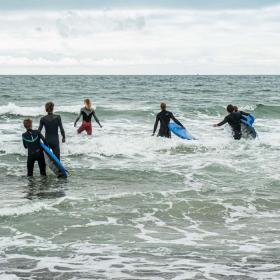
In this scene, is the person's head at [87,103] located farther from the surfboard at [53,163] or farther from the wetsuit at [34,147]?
the wetsuit at [34,147]

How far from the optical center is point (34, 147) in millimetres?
11664

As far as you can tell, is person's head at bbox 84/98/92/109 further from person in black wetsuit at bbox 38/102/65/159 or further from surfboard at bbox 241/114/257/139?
surfboard at bbox 241/114/257/139

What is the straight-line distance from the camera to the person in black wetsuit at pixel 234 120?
54.0ft

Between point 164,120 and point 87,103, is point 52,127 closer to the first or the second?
point 87,103

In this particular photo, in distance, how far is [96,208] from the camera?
9484mm

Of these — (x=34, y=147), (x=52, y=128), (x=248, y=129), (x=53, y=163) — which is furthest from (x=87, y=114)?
(x=248, y=129)

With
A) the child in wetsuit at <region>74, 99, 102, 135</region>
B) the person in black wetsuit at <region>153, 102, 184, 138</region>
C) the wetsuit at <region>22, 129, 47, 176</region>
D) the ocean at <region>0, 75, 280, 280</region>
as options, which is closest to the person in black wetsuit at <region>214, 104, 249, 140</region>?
the ocean at <region>0, 75, 280, 280</region>

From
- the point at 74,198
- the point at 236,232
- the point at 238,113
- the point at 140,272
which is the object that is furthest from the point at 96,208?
the point at 238,113

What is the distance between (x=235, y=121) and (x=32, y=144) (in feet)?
26.1

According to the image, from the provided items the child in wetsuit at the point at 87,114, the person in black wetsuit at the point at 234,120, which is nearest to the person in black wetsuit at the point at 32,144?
the child in wetsuit at the point at 87,114

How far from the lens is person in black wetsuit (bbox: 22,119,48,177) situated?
1153cm

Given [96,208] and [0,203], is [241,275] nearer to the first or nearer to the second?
[96,208]

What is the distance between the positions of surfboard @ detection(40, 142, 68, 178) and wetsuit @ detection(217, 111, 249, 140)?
6507mm

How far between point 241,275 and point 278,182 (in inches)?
238
